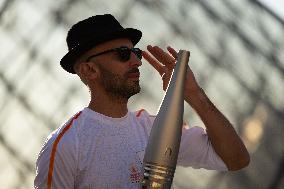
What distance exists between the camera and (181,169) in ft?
27.0

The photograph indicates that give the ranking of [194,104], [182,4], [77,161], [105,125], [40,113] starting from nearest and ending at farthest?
[194,104]
[77,161]
[105,125]
[40,113]
[182,4]

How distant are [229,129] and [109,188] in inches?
18.0

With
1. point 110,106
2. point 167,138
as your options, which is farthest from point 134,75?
point 167,138

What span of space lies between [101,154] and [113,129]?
0.44 feet

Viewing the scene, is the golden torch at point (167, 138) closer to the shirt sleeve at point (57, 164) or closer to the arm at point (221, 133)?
the arm at point (221, 133)

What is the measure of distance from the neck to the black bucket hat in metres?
0.23

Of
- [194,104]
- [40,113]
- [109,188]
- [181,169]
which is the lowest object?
[181,169]

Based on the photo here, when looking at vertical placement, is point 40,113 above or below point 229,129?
below

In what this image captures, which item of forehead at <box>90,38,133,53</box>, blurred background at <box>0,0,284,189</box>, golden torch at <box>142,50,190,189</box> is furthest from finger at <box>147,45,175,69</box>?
blurred background at <box>0,0,284,189</box>

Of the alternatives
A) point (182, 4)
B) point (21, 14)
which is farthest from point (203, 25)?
point (21, 14)

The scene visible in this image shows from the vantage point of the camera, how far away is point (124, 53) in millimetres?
1895

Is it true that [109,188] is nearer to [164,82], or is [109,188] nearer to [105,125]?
[105,125]

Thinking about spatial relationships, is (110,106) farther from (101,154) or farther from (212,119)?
(212,119)

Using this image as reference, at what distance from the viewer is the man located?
1424 millimetres
